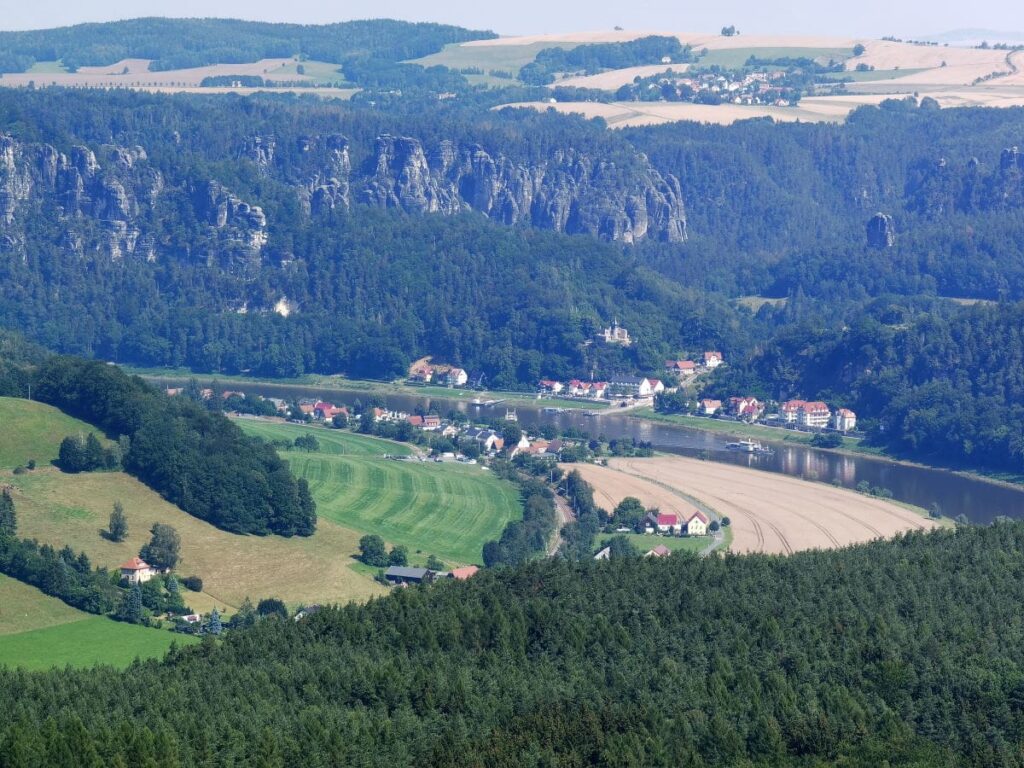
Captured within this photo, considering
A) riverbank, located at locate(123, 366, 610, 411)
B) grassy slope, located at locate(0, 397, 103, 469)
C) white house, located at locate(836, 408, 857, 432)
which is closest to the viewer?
grassy slope, located at locate(0, 397, 103, 469)

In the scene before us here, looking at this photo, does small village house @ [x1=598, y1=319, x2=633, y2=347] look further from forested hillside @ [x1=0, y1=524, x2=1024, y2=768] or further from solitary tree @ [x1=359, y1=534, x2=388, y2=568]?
forested hillside @ [x1=0, y1=524, x2=1024, y2=768]

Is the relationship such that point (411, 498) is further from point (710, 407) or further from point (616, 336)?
point (616, 336)

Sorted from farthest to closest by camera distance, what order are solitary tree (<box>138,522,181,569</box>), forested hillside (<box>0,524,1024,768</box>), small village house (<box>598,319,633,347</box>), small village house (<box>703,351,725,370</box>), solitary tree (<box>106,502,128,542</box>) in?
small village house (<box>598,319,633,347</box>) → small village house (<box>703,351,725,370</box>) → solitary tree (<box>106,502,128,542</box>) → solitary tree (<box>138,522,181,569</box>) → forested hillside (<box>0,524,1024,768</box>)

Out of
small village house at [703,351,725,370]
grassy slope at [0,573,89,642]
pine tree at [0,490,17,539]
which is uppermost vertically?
pine tree at [0,490,17,539]

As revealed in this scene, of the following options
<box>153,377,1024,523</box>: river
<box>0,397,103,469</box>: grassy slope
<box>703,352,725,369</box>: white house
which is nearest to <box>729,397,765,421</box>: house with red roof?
<box>153,377,1024,523</box>: river

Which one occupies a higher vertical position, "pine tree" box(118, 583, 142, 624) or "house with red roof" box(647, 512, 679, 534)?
"pine tree" box(118, 583, 142, 624)

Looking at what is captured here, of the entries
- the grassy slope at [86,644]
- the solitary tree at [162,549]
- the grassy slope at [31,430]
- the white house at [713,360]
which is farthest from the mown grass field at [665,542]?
the white house at [713,360]
